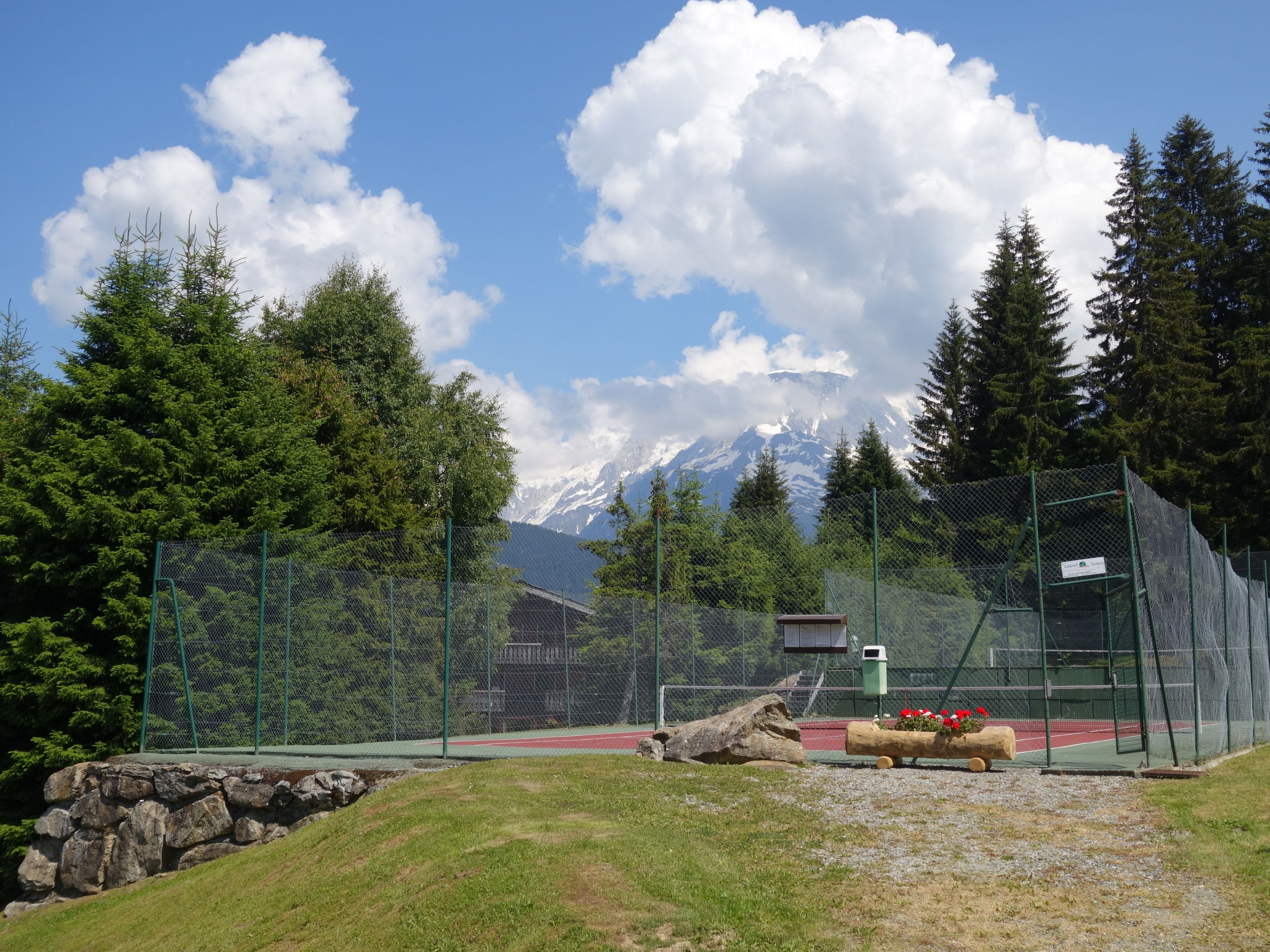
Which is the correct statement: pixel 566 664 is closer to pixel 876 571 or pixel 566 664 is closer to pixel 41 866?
pixel 876 571

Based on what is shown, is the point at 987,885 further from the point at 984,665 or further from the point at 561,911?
the point at 984,665

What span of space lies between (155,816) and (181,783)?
1.87 feet

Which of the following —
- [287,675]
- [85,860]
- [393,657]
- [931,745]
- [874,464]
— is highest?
[874,464]

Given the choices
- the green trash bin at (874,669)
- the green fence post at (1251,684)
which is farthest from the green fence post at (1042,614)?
the green fence post at (1251,684)

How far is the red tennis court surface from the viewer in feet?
49.3

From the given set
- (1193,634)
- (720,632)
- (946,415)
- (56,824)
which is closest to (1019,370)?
(946,415)

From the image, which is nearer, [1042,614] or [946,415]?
[1042,614]

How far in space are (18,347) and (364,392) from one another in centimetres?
1022

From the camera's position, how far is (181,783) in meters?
12.6

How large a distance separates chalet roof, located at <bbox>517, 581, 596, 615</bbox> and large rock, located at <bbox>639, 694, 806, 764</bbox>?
6968 millimetres

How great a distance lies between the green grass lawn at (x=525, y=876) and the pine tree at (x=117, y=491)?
4421mm

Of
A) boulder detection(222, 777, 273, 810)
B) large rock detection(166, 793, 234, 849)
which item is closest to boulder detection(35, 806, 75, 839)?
large rock detection(166, 793, 234, 849)

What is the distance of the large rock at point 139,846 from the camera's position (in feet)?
41.2

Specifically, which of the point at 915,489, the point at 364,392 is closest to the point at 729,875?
the point at 364,392
